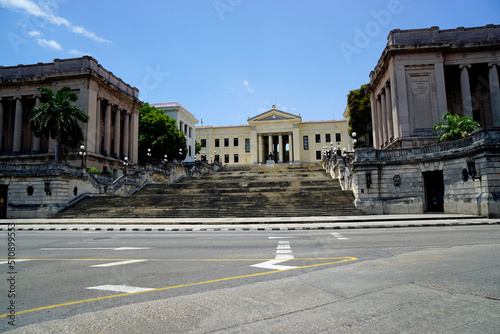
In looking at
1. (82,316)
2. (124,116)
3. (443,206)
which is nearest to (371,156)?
(443,206)

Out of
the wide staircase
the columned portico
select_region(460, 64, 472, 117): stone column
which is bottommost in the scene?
the wide staircase

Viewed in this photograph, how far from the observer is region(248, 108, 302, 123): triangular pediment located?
89062 mm

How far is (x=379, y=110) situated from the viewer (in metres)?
50.6

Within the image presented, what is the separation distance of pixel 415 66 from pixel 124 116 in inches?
1696

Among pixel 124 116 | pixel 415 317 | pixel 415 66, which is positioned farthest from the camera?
pixel 124 116

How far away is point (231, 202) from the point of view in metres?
29.3

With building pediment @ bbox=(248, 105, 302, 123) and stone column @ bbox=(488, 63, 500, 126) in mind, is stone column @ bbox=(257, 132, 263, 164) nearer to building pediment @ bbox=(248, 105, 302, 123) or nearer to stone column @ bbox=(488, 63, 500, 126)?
building pediment @ bbox=(248, 105, 302, 123)

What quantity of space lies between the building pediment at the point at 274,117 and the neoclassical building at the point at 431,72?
46.1 metres

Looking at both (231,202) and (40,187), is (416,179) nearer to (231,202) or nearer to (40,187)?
→ (231,202)

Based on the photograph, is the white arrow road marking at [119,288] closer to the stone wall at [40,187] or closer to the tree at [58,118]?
the stone wall at [40,187]

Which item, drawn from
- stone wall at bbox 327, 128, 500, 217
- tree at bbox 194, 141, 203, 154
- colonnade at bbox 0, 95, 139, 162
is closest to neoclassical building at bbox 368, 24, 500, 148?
stone wall at bbox 327, 128, 500, 217

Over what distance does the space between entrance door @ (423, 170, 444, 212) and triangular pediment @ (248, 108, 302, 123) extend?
6195 centimetres

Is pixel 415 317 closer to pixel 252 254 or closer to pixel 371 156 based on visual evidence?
pixel 252 254

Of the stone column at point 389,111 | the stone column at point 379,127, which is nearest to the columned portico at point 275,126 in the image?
the stone column at point 379,127
